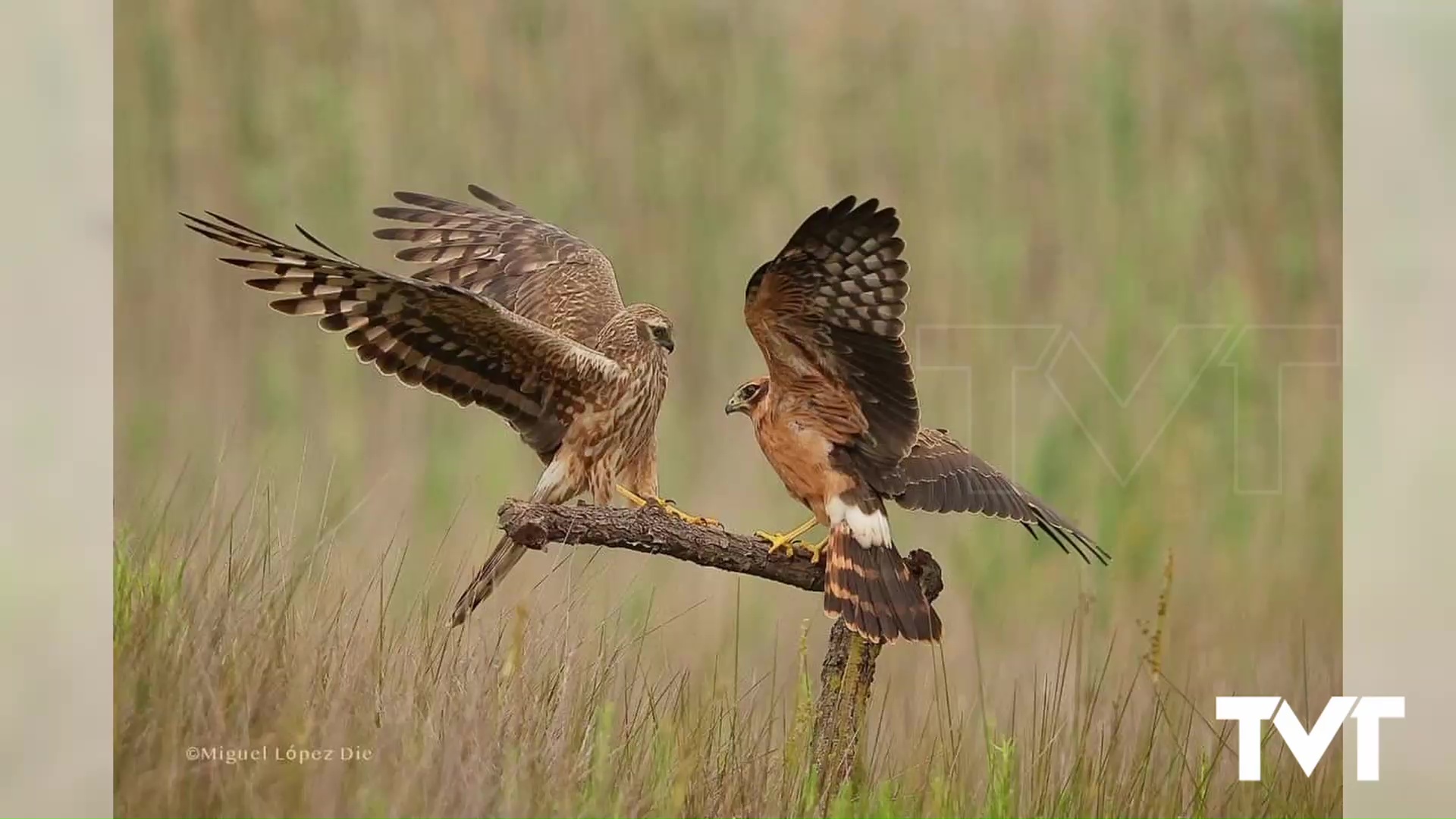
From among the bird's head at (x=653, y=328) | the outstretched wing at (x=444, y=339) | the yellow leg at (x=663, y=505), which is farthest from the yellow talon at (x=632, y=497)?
the bird's head at (x=653, y=328)

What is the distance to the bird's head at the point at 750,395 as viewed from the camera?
2.41m

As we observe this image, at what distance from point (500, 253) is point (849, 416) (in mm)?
780

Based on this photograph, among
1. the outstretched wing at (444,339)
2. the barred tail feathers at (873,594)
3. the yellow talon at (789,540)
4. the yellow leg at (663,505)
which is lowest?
the barred tail feathers at (873,594)

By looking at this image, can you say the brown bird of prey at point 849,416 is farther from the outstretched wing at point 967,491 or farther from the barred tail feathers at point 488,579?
the barred tail feathers at point 488,579

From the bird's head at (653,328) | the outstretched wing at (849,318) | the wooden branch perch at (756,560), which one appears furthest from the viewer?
the bird's head at (653,328)

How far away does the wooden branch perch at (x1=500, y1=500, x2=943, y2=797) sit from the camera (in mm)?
2324

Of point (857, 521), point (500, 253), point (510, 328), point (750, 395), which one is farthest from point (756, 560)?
point (500, 253)

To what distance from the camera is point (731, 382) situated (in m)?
2.49

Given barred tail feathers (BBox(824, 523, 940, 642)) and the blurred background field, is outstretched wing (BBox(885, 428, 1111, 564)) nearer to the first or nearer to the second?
the blurred background field

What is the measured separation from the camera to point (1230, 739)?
8.34 ft

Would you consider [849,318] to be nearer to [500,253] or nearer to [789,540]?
[789,540]

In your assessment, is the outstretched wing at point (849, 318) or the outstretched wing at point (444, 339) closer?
the outstretched wing at point (849, 318)

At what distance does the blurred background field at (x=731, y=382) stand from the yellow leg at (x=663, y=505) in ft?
0.14
